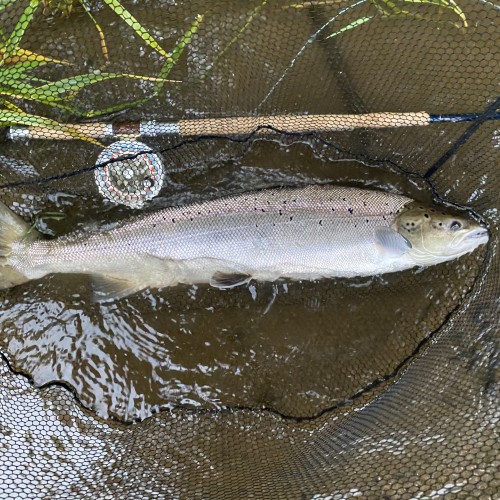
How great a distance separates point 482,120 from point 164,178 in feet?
5.90

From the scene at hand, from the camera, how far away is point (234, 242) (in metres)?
2.72

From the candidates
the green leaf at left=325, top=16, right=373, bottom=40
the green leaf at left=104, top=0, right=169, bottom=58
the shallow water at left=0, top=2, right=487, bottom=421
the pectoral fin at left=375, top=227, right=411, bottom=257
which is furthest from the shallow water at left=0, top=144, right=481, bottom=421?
the green leaf at left=325, top=16, right=373, bottom=40

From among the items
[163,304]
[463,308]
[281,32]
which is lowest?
[163,304]

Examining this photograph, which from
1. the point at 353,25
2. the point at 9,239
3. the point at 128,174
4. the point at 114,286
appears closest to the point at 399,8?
the point at 353,25

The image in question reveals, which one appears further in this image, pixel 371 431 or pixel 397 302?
pixel 397 302

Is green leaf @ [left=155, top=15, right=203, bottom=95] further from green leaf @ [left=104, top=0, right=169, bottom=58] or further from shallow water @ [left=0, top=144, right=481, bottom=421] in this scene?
shallow water @ [left=0, top=144, right=481, bottom=421]

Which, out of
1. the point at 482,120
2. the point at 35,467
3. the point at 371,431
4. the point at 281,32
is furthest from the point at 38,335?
the point at 482,120

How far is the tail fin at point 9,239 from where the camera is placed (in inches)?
108

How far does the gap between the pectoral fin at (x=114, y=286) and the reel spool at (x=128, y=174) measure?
459 millimetres

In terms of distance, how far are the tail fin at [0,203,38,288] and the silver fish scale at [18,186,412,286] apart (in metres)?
0.07

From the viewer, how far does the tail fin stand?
108 inches

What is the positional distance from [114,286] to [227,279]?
0.63 metres

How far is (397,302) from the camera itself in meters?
2.93

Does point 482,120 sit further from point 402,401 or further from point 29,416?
point 29,416
